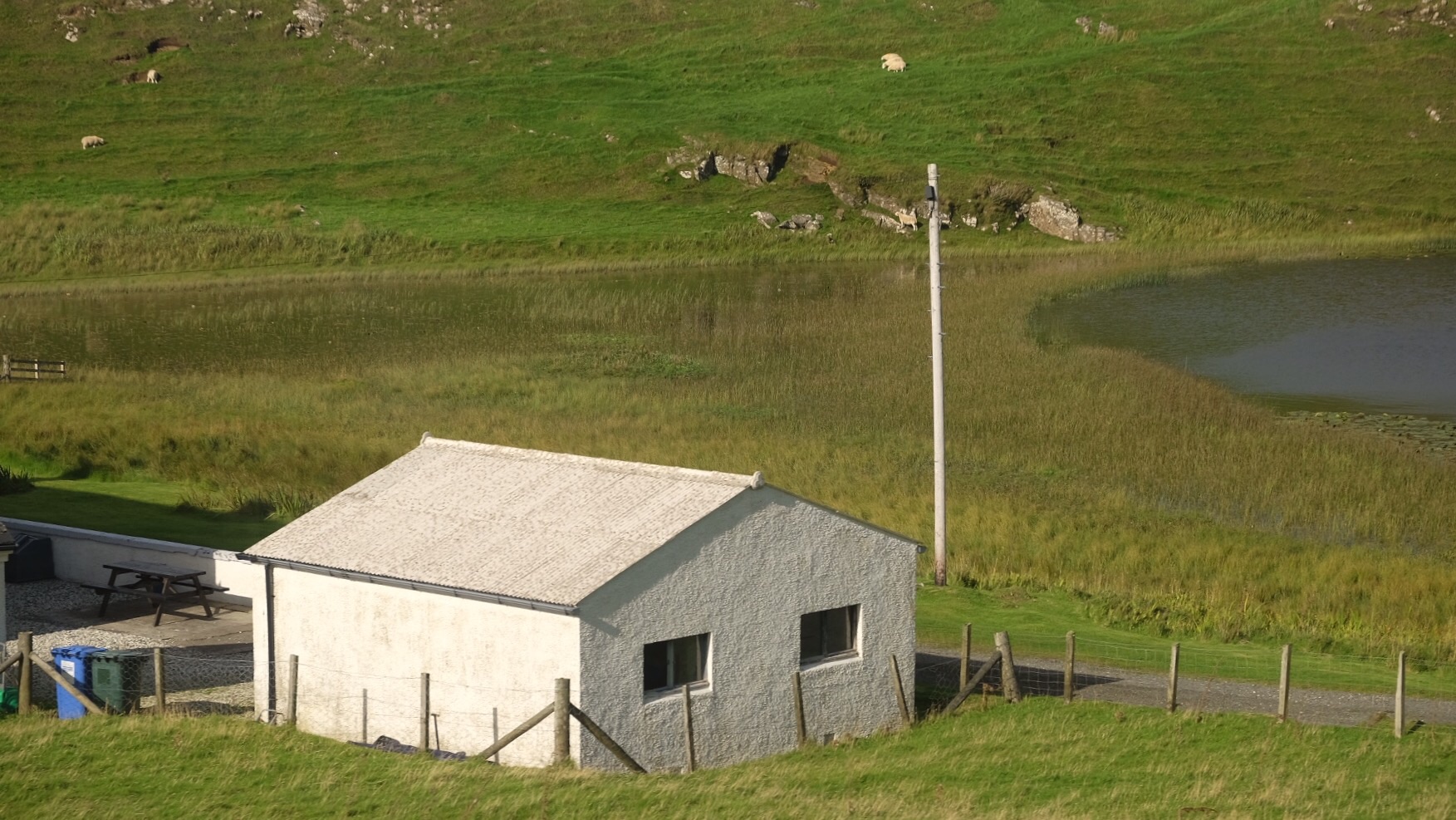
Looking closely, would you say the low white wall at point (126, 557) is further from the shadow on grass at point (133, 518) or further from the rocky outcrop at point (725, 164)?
the rocky outcrop at point (725, 164)

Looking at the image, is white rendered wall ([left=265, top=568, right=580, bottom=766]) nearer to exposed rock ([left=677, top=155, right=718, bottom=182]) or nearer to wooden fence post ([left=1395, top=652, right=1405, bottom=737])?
wooden fence post ([left=1395, top=652, right=1405, bottom=737])

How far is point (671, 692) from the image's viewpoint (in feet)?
69.2

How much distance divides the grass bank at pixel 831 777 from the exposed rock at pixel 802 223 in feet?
240

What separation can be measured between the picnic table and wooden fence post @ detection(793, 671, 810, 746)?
10957 millimetres

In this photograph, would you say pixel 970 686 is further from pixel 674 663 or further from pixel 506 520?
pixel 506 520

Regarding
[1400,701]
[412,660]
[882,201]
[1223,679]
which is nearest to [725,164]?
[882,201]

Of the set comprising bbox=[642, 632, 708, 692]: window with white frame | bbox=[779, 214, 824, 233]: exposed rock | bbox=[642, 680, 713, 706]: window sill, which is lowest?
bbox=[779, 214, 824, 233]: exposed rock

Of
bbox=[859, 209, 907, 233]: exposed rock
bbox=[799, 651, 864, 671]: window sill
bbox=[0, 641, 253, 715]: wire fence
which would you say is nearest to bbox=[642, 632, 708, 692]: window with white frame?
bbox=[799, 651, 864, 671]: window sill

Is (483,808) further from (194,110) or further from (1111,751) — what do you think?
(194,110)

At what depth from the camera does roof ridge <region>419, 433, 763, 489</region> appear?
21828 mm

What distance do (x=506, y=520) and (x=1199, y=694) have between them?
30.7ft

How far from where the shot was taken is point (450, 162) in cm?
10356

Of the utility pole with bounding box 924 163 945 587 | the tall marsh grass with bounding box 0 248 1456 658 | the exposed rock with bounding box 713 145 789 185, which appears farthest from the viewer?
the exposed rock with bounding box 713 145 789 185

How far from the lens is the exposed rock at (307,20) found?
125688mm
